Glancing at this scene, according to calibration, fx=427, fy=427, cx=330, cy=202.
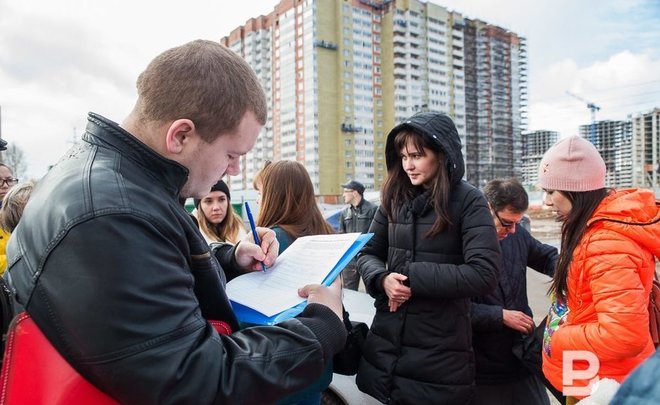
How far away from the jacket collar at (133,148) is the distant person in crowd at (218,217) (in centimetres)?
268

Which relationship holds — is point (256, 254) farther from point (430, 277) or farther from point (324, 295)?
point (430, 277)

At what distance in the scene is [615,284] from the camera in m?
1.62

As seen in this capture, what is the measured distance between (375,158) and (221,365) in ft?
211

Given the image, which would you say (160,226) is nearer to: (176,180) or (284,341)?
(176,180)

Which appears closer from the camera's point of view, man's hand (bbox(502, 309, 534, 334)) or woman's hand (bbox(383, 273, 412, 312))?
woman's hand (bbox(383, 273, 412, 312))

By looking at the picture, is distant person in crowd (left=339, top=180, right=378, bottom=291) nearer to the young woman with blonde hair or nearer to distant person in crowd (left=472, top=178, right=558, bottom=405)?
distant person in crowd (left=472, top=178, right=558, bottom=405)

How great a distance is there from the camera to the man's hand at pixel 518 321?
7.76ft

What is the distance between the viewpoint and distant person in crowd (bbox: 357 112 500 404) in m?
2.02

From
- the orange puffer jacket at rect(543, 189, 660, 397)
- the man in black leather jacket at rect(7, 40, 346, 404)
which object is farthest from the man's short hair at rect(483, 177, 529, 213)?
the man in black leather jacket at rect(7, 40, 346, 404)

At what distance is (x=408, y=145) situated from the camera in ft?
7.62

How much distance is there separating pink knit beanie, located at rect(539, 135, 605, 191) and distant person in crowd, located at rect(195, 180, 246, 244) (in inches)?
100

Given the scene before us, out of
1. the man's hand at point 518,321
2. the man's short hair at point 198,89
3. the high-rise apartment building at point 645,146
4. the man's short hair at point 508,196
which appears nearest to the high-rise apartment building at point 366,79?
the high-rise apartment building at point 645,146

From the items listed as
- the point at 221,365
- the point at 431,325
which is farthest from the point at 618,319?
the point at 221,365

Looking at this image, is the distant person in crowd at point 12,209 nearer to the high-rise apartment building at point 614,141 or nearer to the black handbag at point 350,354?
the black handbag at point 350,354
